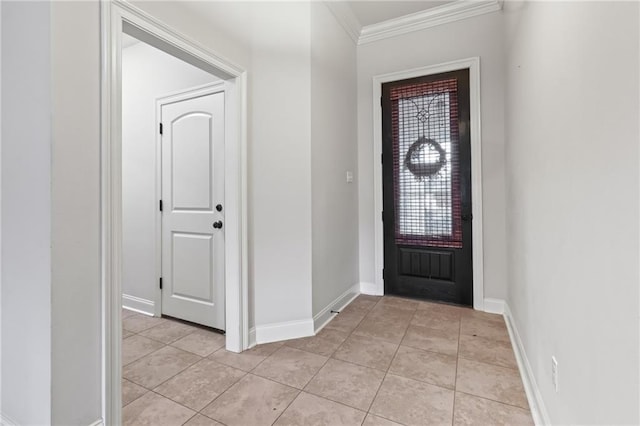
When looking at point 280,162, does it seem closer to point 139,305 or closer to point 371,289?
point 371,289

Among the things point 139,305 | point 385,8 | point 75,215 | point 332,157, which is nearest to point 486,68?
point 385,8

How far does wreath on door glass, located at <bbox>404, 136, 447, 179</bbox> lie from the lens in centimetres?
313

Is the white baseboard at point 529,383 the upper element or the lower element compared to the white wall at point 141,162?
lower

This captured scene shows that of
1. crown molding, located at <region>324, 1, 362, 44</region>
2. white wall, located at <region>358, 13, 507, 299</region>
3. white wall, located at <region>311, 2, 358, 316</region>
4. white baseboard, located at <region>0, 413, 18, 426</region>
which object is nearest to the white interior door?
white wall, located at <region>311, 2, 358, 316</region>

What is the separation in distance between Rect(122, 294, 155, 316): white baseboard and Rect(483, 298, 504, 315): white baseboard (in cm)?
326

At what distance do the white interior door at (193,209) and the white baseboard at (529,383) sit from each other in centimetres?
217

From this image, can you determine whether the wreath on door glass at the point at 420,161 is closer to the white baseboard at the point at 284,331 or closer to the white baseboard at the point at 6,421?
the white baseboard at the point at 284,331

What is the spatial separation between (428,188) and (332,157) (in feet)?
3.62

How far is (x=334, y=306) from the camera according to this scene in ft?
9.58

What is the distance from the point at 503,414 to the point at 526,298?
2.23 ft

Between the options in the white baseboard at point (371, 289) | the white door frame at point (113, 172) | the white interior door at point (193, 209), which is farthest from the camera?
the white baseboard at point (371, 289)

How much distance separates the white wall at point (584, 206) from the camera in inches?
27.6

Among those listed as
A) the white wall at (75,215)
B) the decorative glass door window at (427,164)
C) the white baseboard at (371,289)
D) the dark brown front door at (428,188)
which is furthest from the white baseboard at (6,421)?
the decorative glass door window at (427,164)

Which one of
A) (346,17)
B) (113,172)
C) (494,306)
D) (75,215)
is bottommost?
(494,306)
